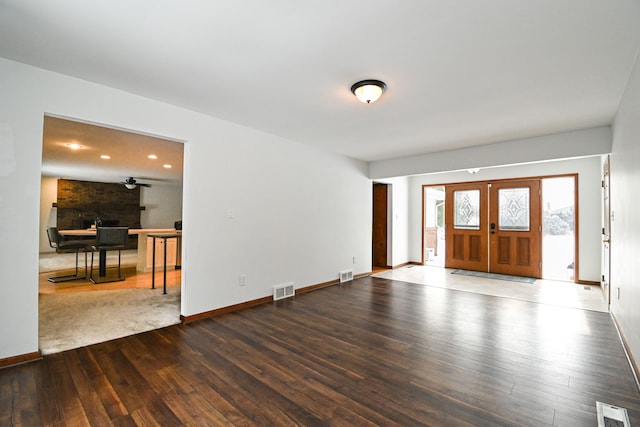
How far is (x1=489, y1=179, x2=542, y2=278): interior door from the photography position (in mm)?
6172

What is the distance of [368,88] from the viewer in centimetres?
269

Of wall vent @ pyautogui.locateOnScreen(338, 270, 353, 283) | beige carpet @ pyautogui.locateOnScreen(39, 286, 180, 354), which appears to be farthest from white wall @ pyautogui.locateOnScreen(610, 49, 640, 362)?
beige carpet @ pyautogui.locateOnScreen(39, 286, 180, 354)

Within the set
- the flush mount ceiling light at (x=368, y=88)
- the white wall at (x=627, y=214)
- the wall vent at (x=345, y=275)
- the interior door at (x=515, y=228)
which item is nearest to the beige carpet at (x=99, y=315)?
the wall vent at (x=345, y=275)

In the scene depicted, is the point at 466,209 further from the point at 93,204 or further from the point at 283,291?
the point at 93,204

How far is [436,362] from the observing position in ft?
8.25

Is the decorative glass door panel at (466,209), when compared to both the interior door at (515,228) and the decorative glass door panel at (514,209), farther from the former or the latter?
the decorative glass door panel at (514,209)

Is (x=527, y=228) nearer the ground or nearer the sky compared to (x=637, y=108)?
nearer the ground

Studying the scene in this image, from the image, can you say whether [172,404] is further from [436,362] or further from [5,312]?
[436,362]

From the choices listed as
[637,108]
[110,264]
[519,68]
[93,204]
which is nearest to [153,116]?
[519,68]

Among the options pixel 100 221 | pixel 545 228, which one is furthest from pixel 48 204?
pixel 545 228

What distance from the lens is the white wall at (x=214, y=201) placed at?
7.92ft

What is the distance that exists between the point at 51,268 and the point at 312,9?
811 cm

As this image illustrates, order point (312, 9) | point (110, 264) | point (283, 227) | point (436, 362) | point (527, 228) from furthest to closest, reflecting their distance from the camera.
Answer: point (110, 264) < point (527, 228) < point (283, 227) < point (436, 362) < point (312, 9)

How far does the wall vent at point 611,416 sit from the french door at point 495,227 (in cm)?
499
